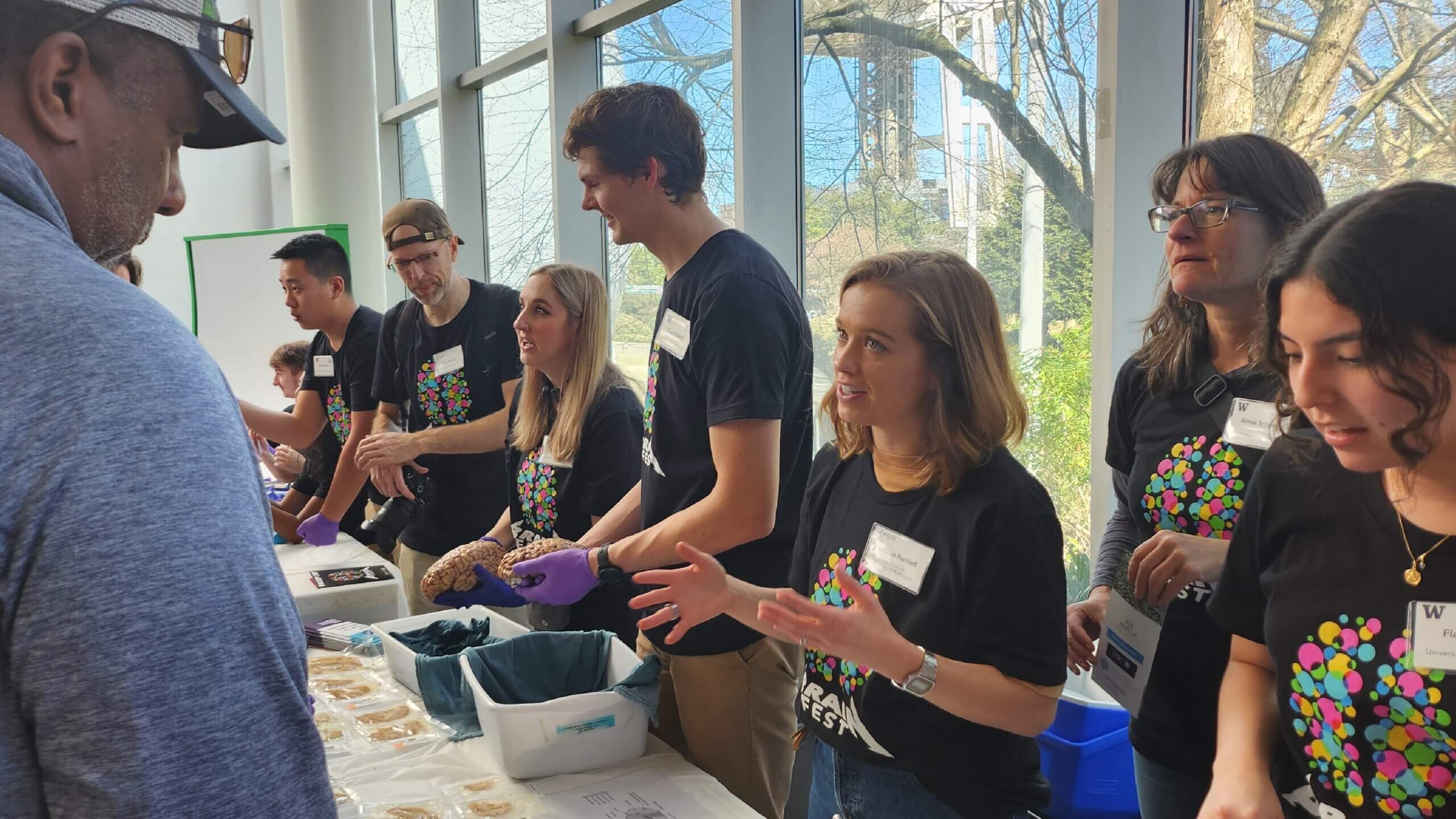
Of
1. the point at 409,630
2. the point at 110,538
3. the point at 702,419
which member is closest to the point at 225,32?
the point at 110,538

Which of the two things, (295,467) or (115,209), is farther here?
(295,467)

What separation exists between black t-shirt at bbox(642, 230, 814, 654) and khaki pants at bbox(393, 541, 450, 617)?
1.35m

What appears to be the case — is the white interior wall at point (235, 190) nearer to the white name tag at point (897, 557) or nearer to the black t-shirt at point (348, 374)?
the black t-shirt at point (348, 374)

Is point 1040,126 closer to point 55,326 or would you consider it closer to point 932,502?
point 932,502

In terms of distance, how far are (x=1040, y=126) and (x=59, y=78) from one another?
2057 mm

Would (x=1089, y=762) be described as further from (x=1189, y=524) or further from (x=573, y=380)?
(x=573, y=380)

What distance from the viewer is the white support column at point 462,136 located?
5082 millimetres

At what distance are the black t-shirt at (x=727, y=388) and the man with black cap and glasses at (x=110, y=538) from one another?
961 millimetres

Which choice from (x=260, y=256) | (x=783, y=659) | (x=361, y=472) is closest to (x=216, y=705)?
(x=783, y=659)

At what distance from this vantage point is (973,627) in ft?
3.88

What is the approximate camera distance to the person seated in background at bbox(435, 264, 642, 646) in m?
2.10

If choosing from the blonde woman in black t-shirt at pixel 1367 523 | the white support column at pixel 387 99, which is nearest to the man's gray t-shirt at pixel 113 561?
the blonde woman in black t-shirt at pixel 1367 523

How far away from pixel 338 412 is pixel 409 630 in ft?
5.65

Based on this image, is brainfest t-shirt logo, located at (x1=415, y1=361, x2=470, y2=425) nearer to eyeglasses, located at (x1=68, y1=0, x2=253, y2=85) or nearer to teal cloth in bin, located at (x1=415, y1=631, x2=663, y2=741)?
teal cloth in bin, located at (x1=415, y1=631, x2=663, y2=741)
